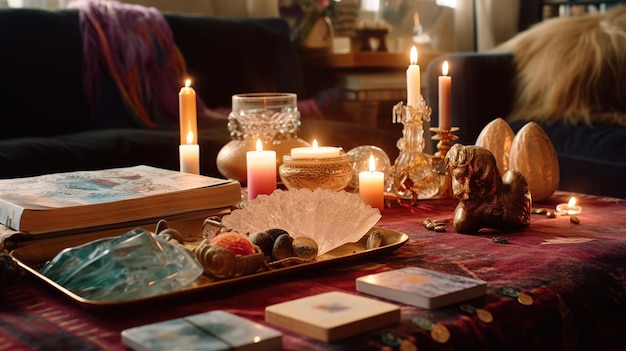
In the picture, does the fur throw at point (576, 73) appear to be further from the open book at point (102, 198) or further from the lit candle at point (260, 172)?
the open book at point (102, 198)

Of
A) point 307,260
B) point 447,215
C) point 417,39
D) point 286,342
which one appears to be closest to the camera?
point 286,342

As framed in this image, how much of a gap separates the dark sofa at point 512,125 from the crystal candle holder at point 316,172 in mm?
1135

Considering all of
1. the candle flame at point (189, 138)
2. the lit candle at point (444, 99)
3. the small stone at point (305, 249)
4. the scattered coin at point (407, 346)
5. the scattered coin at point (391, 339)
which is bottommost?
the scattered coin at point (407, 346)

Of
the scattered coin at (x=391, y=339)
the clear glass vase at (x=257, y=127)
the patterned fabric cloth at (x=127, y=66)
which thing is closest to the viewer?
the scattered coin at (x=391, y=339)

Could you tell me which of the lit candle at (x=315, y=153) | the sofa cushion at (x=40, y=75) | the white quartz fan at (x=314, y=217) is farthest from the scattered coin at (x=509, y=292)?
the sofa cushion at (x=40, y=75)

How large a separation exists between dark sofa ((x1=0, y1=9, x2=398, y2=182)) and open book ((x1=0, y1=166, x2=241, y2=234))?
3.17ft

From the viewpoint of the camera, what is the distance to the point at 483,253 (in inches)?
34.5

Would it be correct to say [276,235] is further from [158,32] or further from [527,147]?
[158,32]

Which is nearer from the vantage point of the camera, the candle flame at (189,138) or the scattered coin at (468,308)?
the scattered coin at (468,308)

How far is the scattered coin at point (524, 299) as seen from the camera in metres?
0.72

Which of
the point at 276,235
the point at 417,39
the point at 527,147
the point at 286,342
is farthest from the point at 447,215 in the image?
the point at 417,39

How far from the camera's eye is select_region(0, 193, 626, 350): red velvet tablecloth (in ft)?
2.05

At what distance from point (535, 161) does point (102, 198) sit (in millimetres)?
668

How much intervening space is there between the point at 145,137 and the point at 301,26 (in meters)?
1.42
